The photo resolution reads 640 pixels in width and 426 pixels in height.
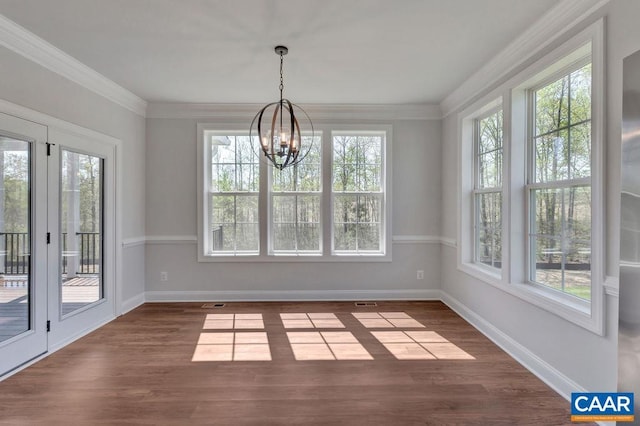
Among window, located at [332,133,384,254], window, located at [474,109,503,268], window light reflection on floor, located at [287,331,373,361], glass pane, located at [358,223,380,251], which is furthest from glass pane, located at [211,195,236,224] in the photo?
window, located at [474,109,503,268]

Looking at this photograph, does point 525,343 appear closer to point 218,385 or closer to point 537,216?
point 537,216

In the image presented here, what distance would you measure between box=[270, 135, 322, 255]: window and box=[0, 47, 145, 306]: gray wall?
1.71 meters

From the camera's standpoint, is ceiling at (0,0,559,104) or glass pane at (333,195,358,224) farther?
glass pane at (333,195,358,224)

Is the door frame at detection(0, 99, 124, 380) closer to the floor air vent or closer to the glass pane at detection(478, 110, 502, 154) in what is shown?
the floor air vent

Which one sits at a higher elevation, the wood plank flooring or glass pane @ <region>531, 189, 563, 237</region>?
glass pane @ <region>531, 189, 563, 237</region>

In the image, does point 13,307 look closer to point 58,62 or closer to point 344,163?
point 58,62

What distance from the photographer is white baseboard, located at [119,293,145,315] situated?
12.7 ft

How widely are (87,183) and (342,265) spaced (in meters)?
3.07

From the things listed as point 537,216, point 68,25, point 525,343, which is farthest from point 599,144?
point 68,25

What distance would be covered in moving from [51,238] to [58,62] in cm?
156

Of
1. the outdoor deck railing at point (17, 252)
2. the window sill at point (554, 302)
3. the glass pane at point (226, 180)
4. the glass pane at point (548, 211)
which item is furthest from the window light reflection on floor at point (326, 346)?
the outdoor deck railing at point (17, 252)

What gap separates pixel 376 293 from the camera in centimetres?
438

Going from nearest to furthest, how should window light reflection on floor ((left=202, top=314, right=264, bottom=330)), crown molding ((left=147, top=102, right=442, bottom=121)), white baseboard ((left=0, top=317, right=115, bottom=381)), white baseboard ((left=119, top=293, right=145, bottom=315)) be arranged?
white baseboard ((left=0, top=317, right=115, bottom=381)) → window light reflection on floor ((left=202, top=314, right=264, bottom=330)) → white baseboard ((left=119, top=293, right=145, bottom=315)) → crown molding ((left=147, top=102, right=442, bottom=121))

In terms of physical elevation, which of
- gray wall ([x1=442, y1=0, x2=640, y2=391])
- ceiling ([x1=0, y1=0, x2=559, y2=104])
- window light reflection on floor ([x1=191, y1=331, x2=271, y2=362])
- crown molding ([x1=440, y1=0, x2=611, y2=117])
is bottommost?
window light reflection on floor ([x1=191, y1=331, x2=271, y2=362])
